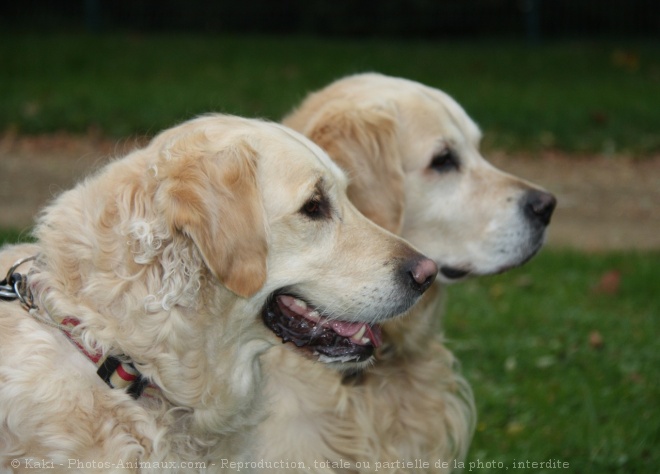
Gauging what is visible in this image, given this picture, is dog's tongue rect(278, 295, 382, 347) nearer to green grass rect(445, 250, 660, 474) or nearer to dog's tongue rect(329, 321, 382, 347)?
dog's tongue rect(329, 321, 382, 347)

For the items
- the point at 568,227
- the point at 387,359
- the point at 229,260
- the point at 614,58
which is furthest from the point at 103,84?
the point at 229,260

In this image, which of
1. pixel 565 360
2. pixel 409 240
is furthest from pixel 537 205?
pixel 565 360

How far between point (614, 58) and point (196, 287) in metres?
15.2

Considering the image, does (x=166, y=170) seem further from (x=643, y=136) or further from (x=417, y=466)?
(x=643, y=136)

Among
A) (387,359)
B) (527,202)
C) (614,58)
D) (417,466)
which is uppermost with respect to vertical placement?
(527,202)

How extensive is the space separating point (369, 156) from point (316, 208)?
36.4 inches

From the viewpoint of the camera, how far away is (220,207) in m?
2.99

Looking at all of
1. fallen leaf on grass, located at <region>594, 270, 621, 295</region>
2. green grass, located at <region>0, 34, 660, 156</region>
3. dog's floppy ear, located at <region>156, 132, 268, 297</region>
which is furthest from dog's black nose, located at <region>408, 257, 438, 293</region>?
green grass, located at <region>0, 34, 660, 156</region>

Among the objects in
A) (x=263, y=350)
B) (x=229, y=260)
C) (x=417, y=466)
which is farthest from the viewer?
(x=417, y=466)

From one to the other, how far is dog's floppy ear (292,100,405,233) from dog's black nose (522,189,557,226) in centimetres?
70

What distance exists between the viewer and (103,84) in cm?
1347

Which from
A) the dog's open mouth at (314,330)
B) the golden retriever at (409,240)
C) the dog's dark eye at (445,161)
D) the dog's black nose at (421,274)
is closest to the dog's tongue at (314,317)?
the dog's open mouth at (314,330)

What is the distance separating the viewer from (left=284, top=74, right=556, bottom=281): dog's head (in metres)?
4.20

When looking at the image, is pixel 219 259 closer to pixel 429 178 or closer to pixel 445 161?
pixel 429 178
